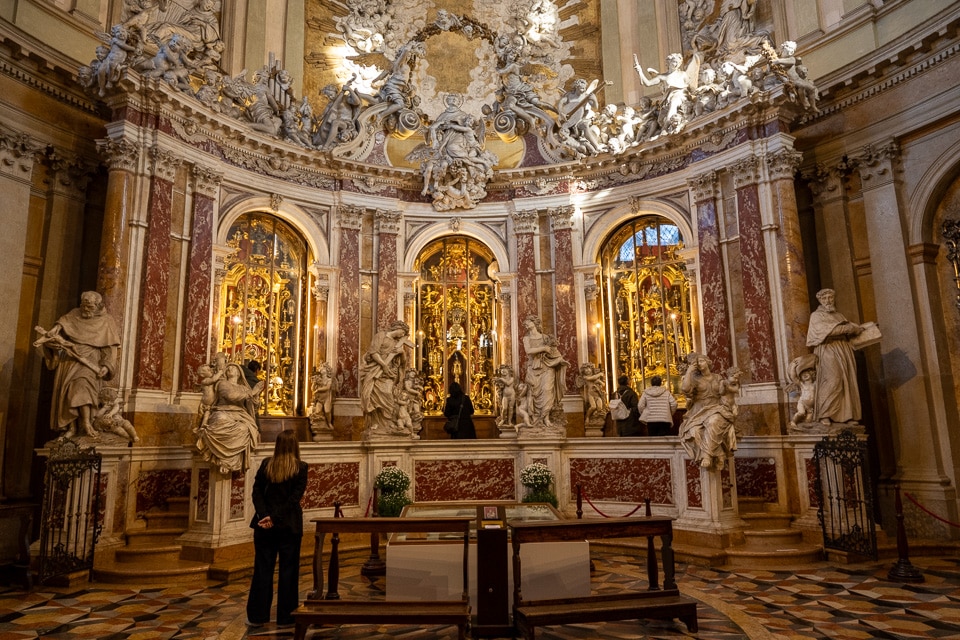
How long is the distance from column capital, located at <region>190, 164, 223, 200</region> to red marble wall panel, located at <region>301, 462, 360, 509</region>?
535 centimetres

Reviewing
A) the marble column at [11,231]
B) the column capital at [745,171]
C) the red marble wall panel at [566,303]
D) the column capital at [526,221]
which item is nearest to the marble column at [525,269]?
the column capital at [526,221]

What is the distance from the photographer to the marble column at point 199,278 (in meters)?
11.6

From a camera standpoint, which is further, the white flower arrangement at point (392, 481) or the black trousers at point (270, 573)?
the white flower arrangement at point (392, 481)

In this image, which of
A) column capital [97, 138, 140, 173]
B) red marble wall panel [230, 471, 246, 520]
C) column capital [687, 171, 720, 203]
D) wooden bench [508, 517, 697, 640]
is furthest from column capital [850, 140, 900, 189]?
column capital [97, 138, 140, 173]

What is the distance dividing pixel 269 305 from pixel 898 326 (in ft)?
37.7

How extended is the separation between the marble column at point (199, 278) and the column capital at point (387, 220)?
10.9ft

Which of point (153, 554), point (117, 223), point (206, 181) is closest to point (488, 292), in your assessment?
point (206, 181)

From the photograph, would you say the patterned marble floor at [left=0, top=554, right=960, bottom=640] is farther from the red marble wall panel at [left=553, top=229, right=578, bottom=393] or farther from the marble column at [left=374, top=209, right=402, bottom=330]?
the marble column at [left=374, top=209, right=402, bottom=330]

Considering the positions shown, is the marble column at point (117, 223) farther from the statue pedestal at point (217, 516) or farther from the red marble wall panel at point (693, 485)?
the red marble wall panel at point (693, 485)

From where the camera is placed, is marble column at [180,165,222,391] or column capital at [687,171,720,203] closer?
marble column at [180,165,222,391]

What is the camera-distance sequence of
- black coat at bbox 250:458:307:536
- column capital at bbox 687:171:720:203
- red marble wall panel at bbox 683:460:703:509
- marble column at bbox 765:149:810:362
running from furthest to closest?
column capital at bbox 687:171:720:203, marble column at bbox 765:149:810:362, red marble wall panel at bbox 683:460:703:509, black coat at bbox 250:458:307:536

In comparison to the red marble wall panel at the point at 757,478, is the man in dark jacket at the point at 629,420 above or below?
above

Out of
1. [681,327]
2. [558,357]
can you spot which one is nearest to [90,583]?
[558,357]

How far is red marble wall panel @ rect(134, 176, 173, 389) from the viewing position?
1075cm
